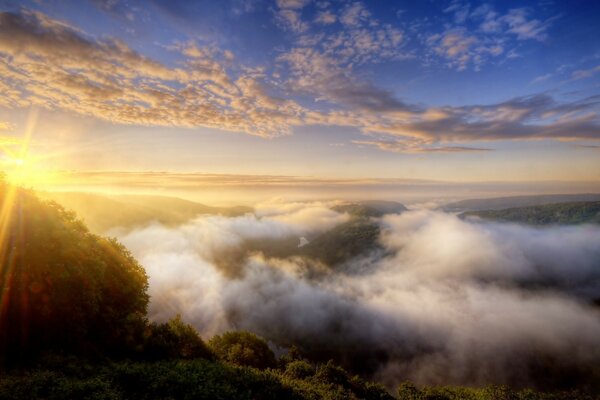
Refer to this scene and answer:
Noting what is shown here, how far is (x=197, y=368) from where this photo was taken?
957 inches

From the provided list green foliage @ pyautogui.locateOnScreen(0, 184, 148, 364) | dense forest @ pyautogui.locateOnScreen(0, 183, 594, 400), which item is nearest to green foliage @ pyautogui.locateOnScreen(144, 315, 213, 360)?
dense forest @ pyautogui.locateOnScreen(0, 183, 594, 400)

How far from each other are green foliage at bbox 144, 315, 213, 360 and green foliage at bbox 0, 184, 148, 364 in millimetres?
1736

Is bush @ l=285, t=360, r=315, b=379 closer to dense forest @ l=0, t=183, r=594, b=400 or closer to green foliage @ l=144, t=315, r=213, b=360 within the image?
green foliage @ l=144, t=315, r=213, b=360

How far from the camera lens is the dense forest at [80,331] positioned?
19141 millimetres

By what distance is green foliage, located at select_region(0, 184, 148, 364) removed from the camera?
22.1m

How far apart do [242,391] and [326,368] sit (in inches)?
1000

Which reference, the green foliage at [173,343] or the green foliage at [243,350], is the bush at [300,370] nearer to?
the green foliage at [243,350]

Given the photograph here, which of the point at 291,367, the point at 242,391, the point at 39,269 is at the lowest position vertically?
the point at 291,367

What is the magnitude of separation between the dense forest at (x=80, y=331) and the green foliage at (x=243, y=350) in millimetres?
10356

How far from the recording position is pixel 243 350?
44562 mm

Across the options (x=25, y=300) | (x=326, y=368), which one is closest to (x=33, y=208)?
(x=25, y=300)

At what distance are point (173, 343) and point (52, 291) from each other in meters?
11.7

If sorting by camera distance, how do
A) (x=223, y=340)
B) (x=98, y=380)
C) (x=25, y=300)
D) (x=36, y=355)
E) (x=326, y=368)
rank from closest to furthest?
(x=98, y=380) < (x=36, y=355) < (x=25, y=300) < (x=326, y=368) < (x=223, y=340)

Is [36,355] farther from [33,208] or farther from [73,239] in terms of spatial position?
[33,208]
